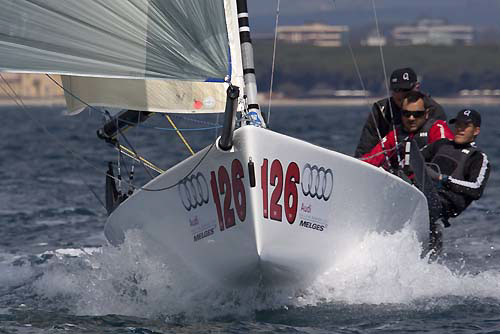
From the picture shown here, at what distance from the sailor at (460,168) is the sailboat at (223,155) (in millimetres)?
933

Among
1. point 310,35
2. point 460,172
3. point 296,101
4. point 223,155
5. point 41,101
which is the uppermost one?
point 310,35

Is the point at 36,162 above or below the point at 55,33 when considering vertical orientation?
below

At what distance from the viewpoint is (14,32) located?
19.0 ft

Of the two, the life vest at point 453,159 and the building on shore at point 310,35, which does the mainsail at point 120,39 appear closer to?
the life vest at point 453,159

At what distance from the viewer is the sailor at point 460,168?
6820mm

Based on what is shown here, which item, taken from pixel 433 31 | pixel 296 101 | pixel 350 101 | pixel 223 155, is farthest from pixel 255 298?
pixel 433 31

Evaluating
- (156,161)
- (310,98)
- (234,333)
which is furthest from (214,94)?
(310,98)

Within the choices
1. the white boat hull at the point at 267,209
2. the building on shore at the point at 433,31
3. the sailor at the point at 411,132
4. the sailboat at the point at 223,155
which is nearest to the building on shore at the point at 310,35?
the building on shore at the point at 433,31

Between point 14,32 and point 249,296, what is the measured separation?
1812 mm

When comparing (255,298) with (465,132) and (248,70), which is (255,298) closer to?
(248,70)

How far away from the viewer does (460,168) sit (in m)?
6.92

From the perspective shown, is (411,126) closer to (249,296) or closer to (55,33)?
(249,296)

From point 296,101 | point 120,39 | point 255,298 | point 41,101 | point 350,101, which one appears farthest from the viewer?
point 350,101

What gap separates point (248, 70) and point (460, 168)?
172cm
